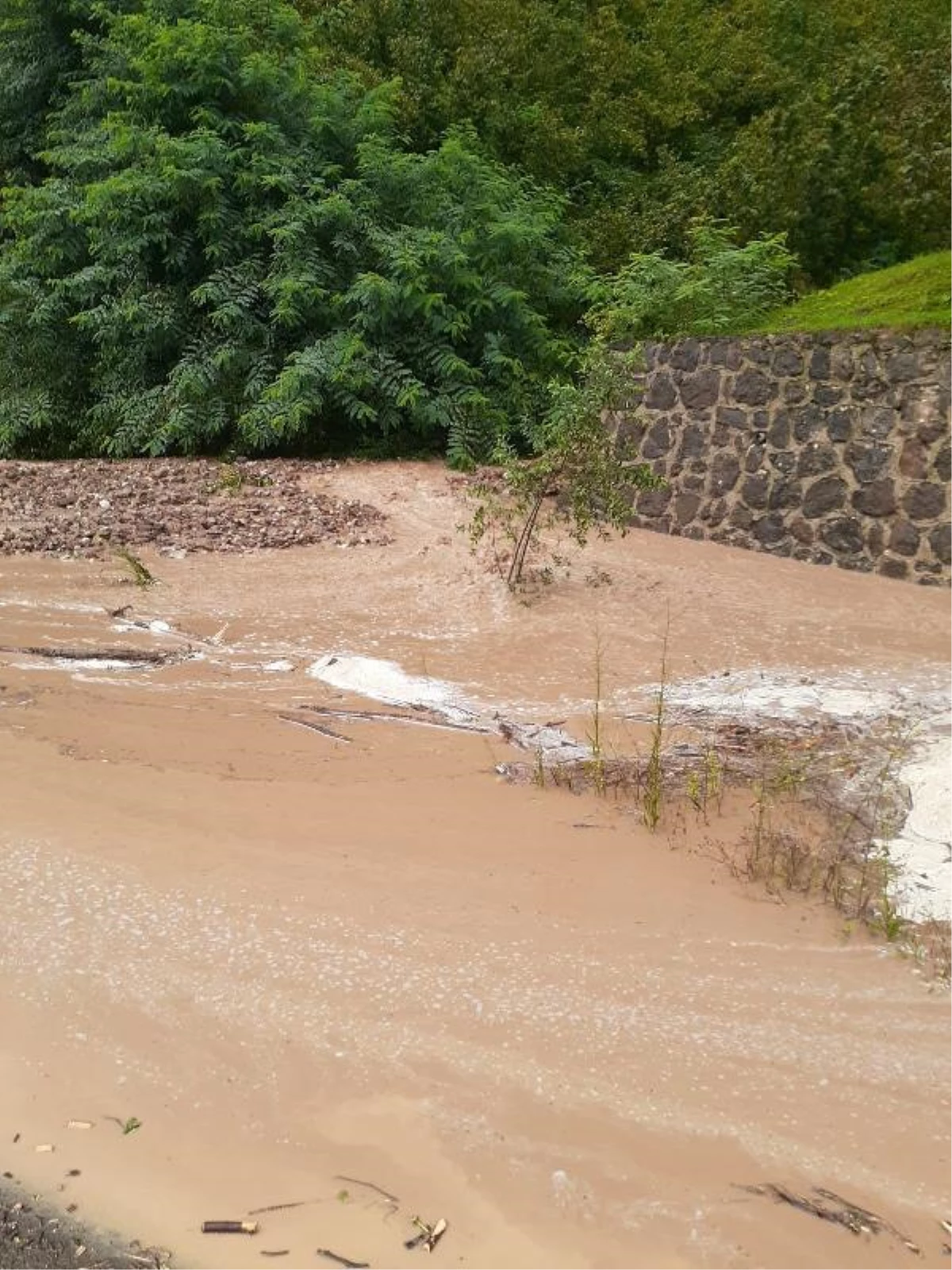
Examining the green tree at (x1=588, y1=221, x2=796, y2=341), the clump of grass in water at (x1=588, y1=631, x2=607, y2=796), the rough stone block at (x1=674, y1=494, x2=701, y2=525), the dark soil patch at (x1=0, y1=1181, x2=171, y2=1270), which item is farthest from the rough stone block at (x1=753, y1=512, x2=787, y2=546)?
the dark soil patch at (x1=0, y1=1181, x2=171, y2=1270)

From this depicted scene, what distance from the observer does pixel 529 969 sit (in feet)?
11.2

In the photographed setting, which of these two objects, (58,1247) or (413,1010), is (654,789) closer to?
(413,1010)

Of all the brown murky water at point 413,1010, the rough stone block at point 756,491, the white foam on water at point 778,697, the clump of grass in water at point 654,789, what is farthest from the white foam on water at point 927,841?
the rough stone block at point 756,491

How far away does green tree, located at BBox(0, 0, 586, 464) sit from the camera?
1376cm

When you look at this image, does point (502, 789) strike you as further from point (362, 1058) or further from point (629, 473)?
point (629, 473)

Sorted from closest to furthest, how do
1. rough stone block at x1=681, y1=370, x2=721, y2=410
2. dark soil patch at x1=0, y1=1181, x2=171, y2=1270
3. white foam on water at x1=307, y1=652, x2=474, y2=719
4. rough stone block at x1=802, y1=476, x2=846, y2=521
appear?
dark soil patch at x1=0, y1=1181, x2=171, y2=1270
white foam on water at x1=307, y1=652, x2=474, y2=719
rough stone block at x1=802, y1=476, x2=846, y2=521
rough stone block at x1=681, y1=370, x2=721, y2=410

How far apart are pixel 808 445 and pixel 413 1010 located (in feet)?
25.7

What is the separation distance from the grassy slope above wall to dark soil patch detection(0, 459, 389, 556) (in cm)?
457

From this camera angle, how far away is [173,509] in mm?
10734

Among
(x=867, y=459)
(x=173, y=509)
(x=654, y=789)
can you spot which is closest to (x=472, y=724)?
(x=654, y=789)

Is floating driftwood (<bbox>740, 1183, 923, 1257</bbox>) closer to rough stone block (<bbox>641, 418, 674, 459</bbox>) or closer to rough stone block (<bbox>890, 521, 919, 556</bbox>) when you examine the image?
rough stone block (<bbox>890, 521, 919, 556</bbox>)

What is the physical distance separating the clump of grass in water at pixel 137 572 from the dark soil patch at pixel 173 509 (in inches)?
19.5

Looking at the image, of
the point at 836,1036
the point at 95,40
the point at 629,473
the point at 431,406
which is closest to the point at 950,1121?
the point at 836,1036

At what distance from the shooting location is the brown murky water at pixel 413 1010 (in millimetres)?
2430
